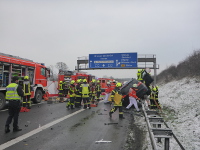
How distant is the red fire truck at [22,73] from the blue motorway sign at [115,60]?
534 inches

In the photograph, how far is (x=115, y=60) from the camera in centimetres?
2797

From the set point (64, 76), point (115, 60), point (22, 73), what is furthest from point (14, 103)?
point (115, 60)

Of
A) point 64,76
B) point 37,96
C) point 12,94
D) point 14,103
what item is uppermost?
point 64,76

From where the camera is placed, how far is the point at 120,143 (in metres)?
5.07

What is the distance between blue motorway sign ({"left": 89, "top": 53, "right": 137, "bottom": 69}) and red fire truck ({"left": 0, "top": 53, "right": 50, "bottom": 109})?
13567mm

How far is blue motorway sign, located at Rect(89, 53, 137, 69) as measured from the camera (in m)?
27.7

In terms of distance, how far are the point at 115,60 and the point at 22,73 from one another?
17106 mm

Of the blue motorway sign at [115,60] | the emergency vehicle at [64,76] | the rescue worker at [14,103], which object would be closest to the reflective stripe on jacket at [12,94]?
the rescue worker at [14,103]

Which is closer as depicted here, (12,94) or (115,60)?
(12,94)

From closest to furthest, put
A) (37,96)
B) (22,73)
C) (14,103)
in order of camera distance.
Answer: (14,103) → (22,73) → (37,96)

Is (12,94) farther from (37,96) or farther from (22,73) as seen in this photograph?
(37,96)

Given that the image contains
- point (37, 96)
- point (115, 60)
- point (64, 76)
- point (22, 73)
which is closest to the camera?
point (22, 73)

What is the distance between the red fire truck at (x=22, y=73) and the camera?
10.9 meters

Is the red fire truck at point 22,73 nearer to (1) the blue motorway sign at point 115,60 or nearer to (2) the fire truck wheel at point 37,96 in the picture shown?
(2) the fire truck wheel at point 37,96
